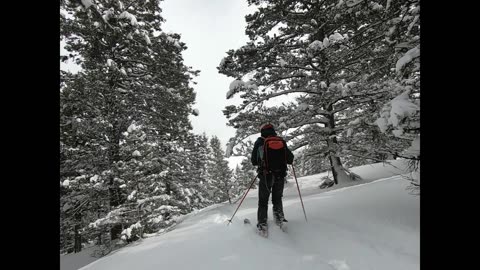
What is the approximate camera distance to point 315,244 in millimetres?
5414

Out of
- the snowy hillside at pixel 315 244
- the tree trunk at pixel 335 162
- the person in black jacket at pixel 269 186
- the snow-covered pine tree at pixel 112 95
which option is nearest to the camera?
the snowy hillside at pixel 315 244

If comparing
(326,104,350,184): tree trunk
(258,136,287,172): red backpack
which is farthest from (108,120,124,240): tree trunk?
(326,104,350,184): tree trunk

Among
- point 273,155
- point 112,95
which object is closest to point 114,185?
point 112,95

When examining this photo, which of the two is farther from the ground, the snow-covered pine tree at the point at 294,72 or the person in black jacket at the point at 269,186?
the snow-covered pine tree at the point at 294,72

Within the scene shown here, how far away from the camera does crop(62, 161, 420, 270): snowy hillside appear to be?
4.51 meters

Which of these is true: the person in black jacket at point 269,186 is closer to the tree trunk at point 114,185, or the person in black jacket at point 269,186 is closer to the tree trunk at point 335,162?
the tree trunk at point 114,185

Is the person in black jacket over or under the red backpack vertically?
under

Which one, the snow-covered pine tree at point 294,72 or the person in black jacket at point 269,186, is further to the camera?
the snow-covered pine tree at point 294,72

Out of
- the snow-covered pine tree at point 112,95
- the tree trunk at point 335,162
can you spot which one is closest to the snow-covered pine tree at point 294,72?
the tree trunk at point 335,162

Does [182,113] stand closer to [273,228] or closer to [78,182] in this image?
[78,182]

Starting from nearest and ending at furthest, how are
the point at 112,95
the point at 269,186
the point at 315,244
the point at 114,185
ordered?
the point at 315,244, the point at 269,186, the point at 114,185, the point at 112,95

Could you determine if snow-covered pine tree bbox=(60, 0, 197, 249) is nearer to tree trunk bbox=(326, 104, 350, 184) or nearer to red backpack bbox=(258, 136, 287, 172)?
red backpack bbox=(258, 136, 287, 172)

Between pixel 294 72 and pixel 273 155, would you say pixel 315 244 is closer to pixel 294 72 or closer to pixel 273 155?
pixel 273 155

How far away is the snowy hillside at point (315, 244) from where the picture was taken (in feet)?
14.8
